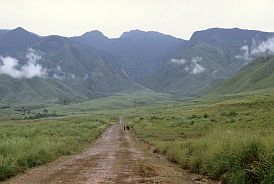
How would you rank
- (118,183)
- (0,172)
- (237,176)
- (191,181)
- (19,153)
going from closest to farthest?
(237,176) → (118,183) → (191,181) → (0,172) → (19,153)

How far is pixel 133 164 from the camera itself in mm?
28047

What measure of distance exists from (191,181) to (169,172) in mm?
3118

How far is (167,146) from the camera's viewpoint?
3666 centimetres

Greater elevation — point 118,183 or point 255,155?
point 255,155

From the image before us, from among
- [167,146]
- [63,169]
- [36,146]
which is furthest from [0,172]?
[167,146]

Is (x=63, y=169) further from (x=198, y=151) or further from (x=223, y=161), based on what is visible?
(x=223, y=161)

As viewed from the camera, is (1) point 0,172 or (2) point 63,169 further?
(2) point 63,169

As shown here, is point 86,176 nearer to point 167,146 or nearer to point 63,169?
point 63,169

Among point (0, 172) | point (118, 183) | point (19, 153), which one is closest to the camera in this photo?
point (118, 183)

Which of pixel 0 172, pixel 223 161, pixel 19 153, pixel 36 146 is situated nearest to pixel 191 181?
pixel 223 161

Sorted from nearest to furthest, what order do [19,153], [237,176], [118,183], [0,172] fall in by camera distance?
[237,176] → [118,183] → [0,172] → [19,153]

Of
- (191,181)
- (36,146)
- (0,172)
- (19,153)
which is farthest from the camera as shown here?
(36,146)

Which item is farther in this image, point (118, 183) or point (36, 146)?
point (36, 146)

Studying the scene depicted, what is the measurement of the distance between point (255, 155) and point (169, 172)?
253 inches
